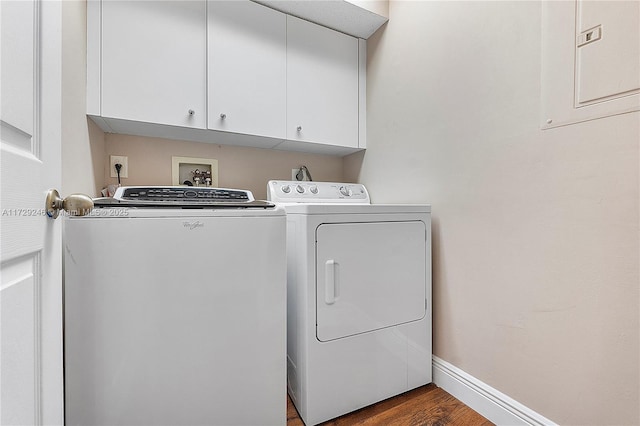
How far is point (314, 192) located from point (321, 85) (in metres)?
0.70

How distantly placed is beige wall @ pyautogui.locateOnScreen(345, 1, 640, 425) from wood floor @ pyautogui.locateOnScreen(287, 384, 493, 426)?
0.17 metres

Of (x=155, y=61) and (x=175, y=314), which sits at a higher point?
(x=155, y=61)

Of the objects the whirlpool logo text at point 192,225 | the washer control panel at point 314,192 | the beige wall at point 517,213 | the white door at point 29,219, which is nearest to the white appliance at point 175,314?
the whirlpool logo text at point 192,225

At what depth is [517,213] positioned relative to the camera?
117 centimetres

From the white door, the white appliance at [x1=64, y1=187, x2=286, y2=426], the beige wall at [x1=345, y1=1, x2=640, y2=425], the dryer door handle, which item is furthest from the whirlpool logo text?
the beige wall at [x1=345, y1=1, x2=640, y2=425]

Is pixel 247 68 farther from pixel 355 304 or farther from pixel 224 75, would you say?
pixel 355 304

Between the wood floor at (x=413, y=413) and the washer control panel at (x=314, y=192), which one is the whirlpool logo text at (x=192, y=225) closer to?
the washer control panel at (x=314, y=192)

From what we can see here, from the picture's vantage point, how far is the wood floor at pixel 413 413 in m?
1.25

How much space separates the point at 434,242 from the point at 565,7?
3.47 feet

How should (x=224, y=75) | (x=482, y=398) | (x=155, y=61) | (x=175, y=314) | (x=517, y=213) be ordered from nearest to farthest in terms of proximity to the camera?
(x=175, y=314) < (x=517, y=213) < (x=482, y=398) < (x=155, y=61) < (x=224, y=75)

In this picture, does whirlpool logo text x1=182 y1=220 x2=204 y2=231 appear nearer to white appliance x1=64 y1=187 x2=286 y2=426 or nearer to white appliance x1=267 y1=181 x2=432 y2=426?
white appliance x1=64 y1=187 x2=286 y2=426

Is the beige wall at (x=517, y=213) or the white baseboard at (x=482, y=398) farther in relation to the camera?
the white baseboard at (x=482, y=398)

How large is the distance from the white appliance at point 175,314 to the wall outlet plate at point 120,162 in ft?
2.68

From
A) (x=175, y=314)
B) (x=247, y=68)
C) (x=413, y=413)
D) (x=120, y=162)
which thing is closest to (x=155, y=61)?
(x=247, y=68)
